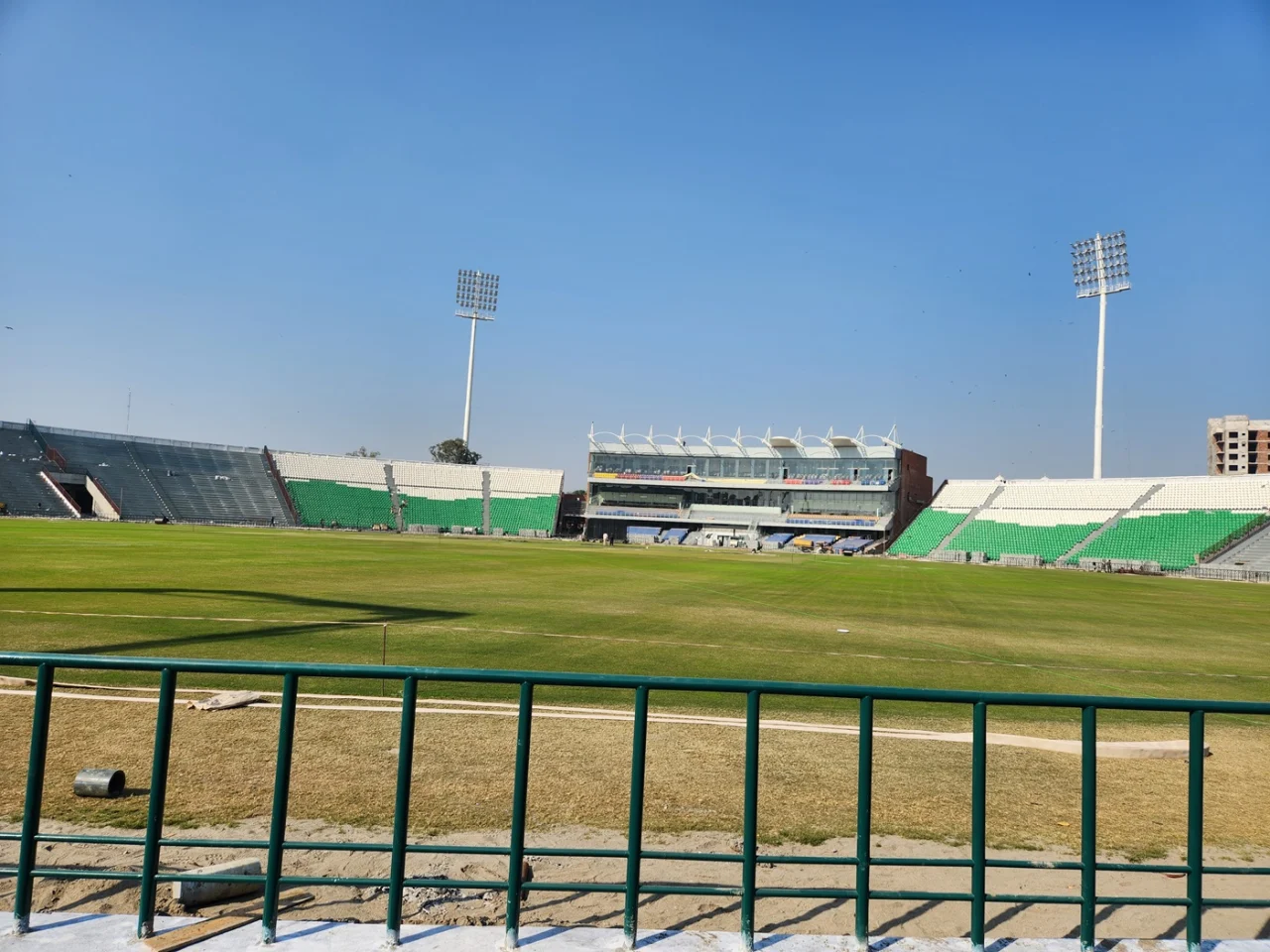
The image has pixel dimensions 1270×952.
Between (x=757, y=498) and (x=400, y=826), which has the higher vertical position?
(x=757, y=498)

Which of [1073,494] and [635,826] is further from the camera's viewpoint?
[1073,494]

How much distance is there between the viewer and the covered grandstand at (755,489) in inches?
3711

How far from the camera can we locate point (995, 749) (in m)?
8.67

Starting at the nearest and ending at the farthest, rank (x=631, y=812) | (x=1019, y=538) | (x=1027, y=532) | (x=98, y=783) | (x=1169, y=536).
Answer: (x=631, y=812) < (x=98, y=783) < (x=1169, y=536) < (x=1019, y=538) < (x=1027, y=532)

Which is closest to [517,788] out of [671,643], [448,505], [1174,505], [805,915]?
[805,915]

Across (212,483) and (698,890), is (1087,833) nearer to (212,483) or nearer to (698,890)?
(698,890)

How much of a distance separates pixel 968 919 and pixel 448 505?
9729 cm

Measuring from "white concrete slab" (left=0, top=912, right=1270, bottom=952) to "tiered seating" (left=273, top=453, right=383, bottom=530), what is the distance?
305 ft

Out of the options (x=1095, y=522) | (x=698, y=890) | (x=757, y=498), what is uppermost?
(x=757, y=498)

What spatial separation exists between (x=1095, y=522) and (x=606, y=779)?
75556 mm

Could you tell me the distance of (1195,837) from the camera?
4.02 m

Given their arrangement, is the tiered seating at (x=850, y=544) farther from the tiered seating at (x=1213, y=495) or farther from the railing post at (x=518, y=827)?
the railing post at (x=518, y=827)

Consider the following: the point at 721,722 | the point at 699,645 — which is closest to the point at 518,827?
the point at 721,722

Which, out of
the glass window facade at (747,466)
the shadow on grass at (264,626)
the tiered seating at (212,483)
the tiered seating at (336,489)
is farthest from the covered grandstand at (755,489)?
the shadow on grass at (264,626)
